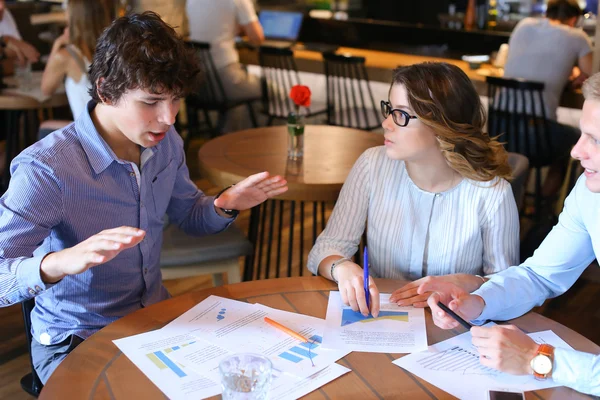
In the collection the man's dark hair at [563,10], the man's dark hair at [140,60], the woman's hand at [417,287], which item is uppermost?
the man's dark hair at [140,60]

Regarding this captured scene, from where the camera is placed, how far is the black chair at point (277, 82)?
4.81m

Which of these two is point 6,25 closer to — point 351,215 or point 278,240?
point 278,240

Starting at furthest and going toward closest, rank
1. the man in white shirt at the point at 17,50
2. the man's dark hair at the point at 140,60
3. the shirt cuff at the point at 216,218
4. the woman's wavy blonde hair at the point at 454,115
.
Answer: the man in white shirt at the point at 17,50 → the shirt cuff at the point at 216,218 → the woman's wavy blonde hair at the point at 454,115 → the man's dark hair at the point at 140,60

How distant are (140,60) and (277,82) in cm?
347

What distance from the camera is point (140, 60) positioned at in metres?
1.56

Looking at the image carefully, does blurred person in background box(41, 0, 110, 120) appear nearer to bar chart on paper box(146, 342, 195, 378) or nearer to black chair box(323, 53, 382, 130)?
black chair box(323, 53, 382, 130)

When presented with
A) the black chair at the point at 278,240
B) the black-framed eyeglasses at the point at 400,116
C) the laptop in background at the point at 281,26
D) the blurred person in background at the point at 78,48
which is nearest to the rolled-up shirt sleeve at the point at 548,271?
the black-framed eyeglasses at the point at 400,116

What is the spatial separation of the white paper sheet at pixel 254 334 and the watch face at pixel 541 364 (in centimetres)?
37

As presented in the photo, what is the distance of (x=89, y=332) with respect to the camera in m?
1.72

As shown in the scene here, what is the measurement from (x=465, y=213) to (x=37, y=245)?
1.10 meters

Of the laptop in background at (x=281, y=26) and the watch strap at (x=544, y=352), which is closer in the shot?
the watch strap at (x=544, y=352)

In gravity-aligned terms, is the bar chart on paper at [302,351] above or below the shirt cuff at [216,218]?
below

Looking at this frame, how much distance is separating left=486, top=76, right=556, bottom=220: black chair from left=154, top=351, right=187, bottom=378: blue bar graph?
9.92 ft

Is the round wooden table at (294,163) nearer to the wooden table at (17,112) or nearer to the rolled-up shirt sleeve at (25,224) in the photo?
the rolled-up shirt sleeve at (25,224)
